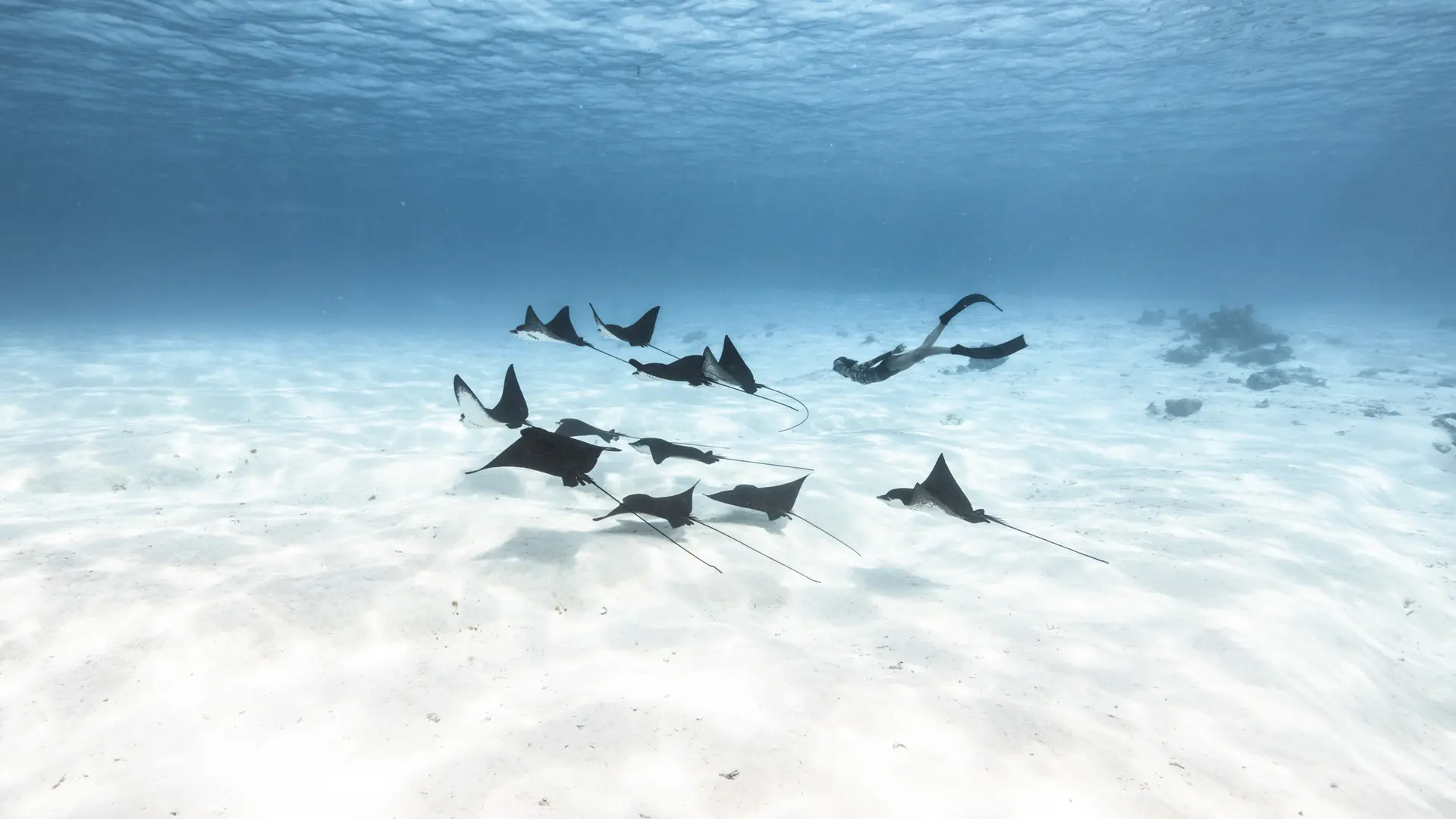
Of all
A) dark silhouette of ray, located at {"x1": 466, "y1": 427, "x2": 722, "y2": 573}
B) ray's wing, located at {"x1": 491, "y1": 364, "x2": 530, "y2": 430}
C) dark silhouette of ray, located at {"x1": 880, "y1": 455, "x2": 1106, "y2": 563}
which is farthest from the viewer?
ray's wing, located at {"x1": 491, "y1": 364, "x2": 530, "y2": 430}

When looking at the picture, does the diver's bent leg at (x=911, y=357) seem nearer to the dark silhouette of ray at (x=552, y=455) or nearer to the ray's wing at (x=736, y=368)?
the ray's wing at (x=736, y=368)

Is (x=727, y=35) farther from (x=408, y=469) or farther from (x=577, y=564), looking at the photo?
(x=577, y=564)

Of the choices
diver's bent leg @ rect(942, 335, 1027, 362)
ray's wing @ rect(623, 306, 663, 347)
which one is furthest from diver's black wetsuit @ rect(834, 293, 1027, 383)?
ray's wing @ rect(623, 306, 663, 347)

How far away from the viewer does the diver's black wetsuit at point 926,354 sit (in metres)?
4.21

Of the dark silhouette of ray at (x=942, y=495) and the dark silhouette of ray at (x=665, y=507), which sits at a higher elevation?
the dark silhouette of ray at (x=942, y=495)

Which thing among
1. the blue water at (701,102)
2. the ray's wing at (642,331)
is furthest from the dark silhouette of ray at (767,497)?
the blue water at (701,102)

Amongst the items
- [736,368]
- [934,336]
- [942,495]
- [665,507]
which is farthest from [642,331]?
[942,495]

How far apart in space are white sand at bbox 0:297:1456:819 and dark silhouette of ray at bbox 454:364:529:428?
93 cm

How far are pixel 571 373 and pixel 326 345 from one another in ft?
33.1

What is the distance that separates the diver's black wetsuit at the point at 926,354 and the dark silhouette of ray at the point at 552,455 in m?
2.05

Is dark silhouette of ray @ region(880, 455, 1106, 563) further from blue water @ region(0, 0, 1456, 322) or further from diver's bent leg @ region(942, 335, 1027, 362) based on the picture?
blue water @ region(0, 0, 1456, 322)

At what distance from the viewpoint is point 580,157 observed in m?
43.4

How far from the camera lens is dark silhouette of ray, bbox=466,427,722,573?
4.05m

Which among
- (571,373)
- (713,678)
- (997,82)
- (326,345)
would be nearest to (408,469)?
(713,678)
